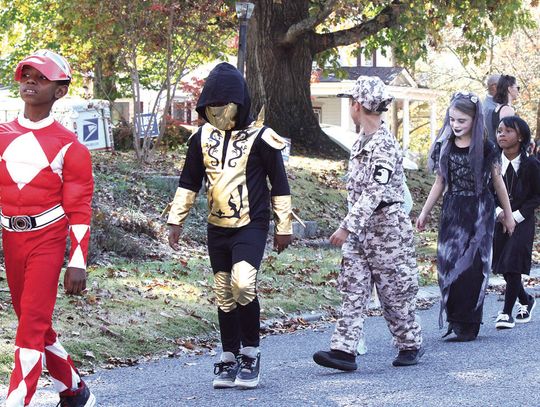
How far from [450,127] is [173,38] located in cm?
1174

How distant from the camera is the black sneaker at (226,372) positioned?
714cm

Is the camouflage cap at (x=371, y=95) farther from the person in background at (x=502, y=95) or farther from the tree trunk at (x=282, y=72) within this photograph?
the tree trunk at (x=282, y=72)

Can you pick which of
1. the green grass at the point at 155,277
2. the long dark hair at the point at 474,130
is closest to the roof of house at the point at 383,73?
the green grass at the point at 155,277

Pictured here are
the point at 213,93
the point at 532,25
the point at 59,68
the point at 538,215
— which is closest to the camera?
the point at 59,68

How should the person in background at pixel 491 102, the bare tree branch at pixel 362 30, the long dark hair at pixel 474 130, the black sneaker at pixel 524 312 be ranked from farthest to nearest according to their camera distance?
the bare tree branch at pixel 362 30 < the person in background at pixel 491 102 < the black sneaker at pixel 524 312 < the long dark hair at pixel 474 130

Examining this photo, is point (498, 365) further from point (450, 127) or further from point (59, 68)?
point (59, 68)

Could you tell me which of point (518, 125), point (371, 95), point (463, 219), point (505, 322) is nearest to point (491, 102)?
point (518, 125)

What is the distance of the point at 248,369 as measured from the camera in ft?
23.2

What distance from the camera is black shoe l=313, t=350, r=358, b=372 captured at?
758 cm

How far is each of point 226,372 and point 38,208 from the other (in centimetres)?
198

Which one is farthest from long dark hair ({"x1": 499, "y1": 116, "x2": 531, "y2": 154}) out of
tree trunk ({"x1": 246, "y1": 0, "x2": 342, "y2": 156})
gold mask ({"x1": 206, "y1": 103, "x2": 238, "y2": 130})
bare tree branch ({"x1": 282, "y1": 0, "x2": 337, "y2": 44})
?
tree trunk ({"x1": 246, "y1": 0, "x2": 342, "y2": 156})

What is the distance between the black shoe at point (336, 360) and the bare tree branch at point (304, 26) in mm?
14894

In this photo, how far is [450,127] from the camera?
9.10 m

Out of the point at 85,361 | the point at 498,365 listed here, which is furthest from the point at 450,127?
the point at 85,361
